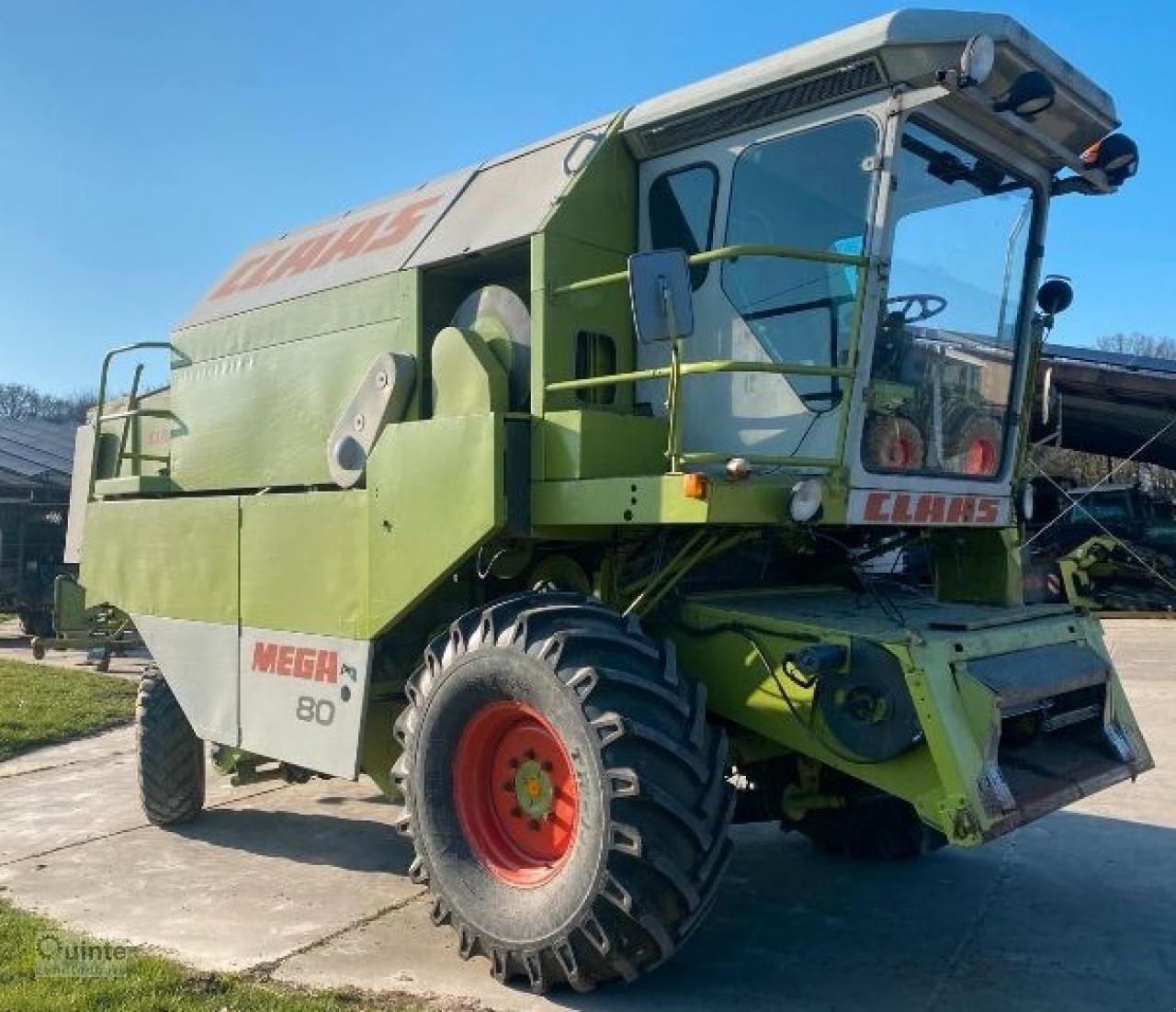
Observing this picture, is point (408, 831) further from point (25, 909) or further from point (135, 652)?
point (135, 652)

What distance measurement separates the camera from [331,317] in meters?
5.90

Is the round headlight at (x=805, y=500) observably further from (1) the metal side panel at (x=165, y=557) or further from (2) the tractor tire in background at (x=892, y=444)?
(1) the metal side panel at (x=165, y=557)

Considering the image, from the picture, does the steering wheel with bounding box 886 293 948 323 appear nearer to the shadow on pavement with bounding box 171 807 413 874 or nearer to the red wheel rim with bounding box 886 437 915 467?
the red wheel rim with bounding box 886 437 915 467

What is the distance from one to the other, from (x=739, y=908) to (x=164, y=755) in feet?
11.3

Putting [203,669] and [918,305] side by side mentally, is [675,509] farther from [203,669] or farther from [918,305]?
[203,669]

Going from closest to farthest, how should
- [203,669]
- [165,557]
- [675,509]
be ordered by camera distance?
[675,509], [203,669], [165,557]

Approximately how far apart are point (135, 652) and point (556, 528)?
1296cm

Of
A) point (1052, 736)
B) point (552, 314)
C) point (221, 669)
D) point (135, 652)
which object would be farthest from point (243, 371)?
point (135, 652)

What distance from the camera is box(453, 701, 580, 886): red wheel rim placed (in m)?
4.21

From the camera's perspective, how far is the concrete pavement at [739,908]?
13.8 ft

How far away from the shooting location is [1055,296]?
17.9 ft

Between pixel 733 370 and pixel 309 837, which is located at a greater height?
pixel 733 370

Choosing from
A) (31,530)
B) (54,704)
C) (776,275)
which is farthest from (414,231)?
(31,530)

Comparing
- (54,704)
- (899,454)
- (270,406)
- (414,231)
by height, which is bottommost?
(54,704)
